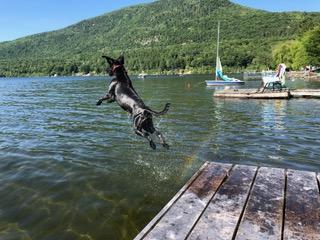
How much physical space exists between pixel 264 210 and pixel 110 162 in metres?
8.57

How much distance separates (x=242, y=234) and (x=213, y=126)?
17.7 m

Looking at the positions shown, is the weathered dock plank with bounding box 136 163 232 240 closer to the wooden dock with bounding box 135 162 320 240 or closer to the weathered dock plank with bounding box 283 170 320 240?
the wooden dock with bounding box 135 162 320 240

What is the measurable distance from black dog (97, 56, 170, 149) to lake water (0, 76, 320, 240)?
196 cm

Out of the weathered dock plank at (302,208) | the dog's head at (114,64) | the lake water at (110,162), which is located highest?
the dog's head at (114,64)

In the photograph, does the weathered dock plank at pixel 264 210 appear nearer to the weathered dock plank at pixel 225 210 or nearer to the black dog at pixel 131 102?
the weathered dock plank at pixel 225 210

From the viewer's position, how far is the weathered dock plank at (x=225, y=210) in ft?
17.0

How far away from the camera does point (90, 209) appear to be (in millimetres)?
9219

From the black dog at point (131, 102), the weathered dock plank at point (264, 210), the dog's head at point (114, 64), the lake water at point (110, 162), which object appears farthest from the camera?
the dog's head at point (114, 64)

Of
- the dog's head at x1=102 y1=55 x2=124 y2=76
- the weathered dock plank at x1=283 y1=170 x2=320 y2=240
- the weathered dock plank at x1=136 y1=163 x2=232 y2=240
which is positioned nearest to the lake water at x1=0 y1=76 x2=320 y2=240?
the weathered dock plank at x1=136 y1=163 x2=232 y2=240

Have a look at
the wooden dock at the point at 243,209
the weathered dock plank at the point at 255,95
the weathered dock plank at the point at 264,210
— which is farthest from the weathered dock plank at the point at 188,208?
the weathered dock plank at the point at 255,95

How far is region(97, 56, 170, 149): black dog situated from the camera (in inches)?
378

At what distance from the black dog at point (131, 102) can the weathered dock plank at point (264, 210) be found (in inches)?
122

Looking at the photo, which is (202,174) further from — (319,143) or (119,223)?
(319,143)

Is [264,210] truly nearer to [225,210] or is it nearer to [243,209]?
[243,209]
